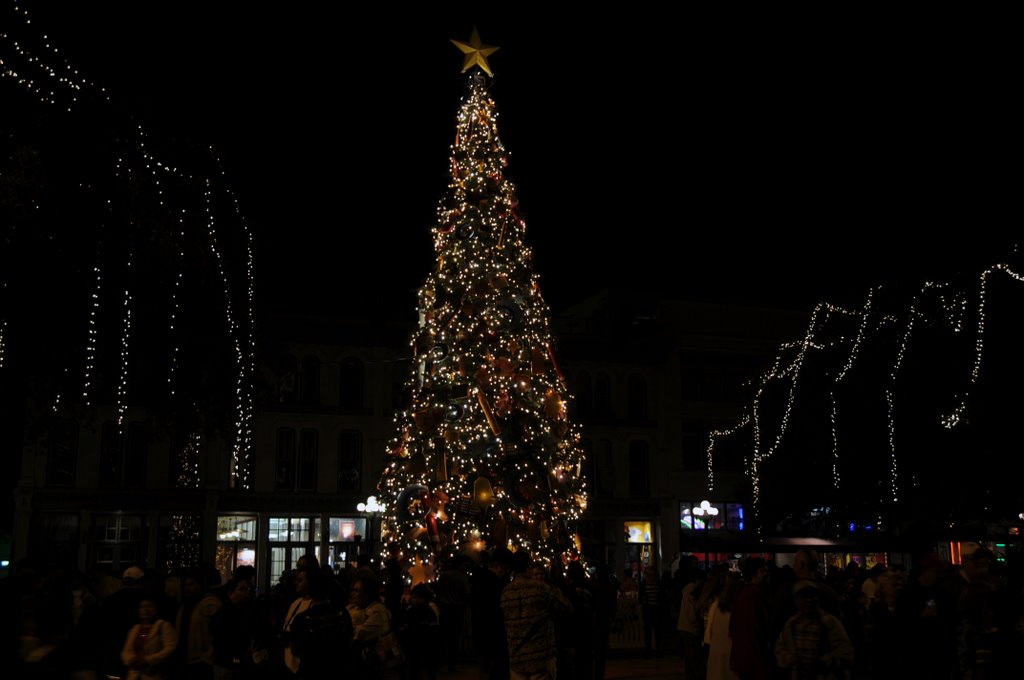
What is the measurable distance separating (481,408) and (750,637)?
9891 mm

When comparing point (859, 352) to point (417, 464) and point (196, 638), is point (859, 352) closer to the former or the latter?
point (417, 464)

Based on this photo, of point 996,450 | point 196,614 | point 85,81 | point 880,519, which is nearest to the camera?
point 196,614

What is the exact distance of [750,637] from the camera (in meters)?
10.4

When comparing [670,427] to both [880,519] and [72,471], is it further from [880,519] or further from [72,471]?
[72,471]

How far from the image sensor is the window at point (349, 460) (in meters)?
35.5

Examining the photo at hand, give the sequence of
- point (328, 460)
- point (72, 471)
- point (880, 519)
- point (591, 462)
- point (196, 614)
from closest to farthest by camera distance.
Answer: point (196, 614), point (880, 519), point (72, 471), point (328, 460), point (591, 462)

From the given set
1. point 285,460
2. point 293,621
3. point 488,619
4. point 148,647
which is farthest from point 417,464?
point 285,460

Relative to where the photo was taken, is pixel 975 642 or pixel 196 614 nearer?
pixel 975 642

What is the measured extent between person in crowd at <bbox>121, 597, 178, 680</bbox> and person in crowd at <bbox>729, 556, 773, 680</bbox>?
5.32 metres

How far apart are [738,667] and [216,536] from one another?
2630 centimetres

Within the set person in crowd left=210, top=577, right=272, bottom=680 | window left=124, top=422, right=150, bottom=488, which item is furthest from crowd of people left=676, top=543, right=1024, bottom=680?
window left=124, top=422, right=150, bottom=488

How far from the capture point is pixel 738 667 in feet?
34.4

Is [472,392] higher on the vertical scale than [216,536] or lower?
higher

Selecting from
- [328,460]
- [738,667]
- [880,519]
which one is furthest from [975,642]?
[328,460]
